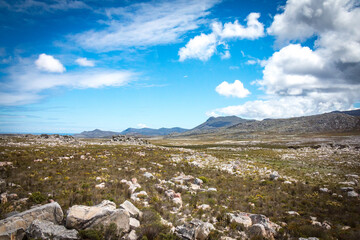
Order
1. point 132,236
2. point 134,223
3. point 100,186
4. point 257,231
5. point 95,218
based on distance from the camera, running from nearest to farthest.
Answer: point 132,236 < point 95,218 < point 134,223 < point 257,231 < point 100,186

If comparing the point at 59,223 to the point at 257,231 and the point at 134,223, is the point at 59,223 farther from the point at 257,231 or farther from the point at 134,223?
the point at 257,231

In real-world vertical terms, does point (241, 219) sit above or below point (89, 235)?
below

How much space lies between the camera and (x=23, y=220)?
835 centimetres

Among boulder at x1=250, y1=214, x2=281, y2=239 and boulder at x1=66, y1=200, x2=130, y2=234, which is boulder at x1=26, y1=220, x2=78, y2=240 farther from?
boulder at x1=250, y1=214, x2=281, y2=239

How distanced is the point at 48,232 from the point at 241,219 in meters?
10.6

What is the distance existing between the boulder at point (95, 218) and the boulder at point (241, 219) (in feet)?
21.9

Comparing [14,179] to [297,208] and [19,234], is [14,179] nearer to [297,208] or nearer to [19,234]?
[19,234]

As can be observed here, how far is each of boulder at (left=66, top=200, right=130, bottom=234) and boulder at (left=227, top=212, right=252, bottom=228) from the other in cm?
666

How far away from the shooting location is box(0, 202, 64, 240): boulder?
25.2ft

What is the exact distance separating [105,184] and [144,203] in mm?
5002

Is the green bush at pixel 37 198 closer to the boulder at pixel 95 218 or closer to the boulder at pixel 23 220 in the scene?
the boulder at pixel 23 220

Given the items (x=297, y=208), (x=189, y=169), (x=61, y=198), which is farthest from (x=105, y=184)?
(x=297, y=208)

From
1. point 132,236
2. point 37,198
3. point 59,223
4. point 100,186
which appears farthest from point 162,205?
point 37,198

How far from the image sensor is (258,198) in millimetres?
15703
